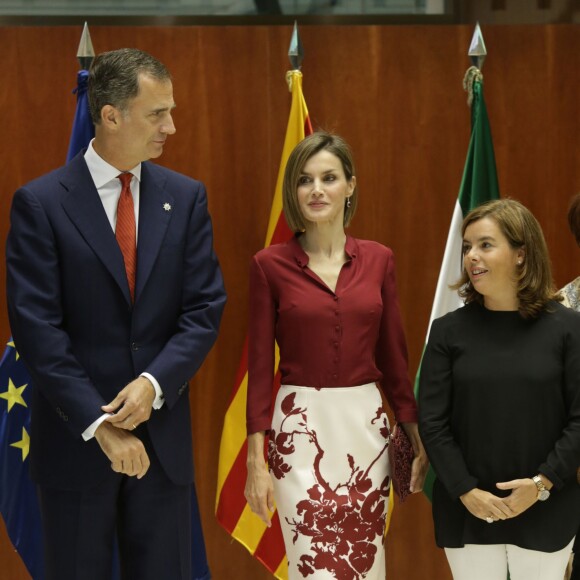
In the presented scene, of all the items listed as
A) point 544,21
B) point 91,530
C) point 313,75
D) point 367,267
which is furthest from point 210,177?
point 91,530

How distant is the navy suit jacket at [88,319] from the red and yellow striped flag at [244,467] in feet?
3.22

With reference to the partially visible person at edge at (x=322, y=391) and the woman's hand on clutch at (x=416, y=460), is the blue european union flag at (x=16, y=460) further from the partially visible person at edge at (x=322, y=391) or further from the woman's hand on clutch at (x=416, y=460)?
the woman's hand on clutch at (x=416, y=460)

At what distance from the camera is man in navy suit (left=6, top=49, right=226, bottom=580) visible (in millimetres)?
2283

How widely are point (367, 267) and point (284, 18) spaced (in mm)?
1456

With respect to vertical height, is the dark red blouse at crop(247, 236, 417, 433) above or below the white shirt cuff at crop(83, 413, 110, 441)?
above

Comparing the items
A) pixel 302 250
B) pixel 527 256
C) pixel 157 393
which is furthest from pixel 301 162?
pixel 157 393

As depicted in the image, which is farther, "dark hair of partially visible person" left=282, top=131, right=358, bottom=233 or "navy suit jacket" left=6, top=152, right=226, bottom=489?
"dark hair of partially visible person" left=282, top=131, right=358, bottom=233

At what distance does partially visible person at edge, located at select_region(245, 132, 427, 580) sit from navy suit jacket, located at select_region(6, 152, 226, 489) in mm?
237

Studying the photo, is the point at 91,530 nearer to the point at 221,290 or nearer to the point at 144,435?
the point at 144,435

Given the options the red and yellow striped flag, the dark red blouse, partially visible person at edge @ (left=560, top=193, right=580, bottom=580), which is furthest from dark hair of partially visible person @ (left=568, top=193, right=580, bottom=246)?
the red and yellow striped flag

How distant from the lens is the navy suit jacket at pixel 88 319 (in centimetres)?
228

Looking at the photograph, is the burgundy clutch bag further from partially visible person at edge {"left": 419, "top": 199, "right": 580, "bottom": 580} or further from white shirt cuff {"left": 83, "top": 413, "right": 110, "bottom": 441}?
white shirt cuff {"left": 83, "top": 413, "right": 110, "bottom": 441}

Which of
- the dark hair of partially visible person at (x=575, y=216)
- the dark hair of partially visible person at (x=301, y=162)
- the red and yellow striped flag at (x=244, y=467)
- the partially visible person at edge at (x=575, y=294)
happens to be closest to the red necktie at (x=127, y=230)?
the dark hair of partially visible person at (x=301, y=162)

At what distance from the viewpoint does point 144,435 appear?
2.37 metres
